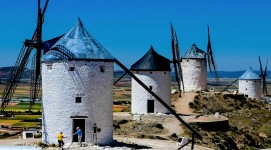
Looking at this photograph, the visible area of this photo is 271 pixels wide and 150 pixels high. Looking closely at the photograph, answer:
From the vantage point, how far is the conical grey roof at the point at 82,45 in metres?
27.1

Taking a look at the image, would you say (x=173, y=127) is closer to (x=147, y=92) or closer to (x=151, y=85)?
(x=147, y=92)

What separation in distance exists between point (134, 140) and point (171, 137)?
428cm

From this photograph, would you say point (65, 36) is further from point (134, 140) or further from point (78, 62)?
point (134, 140)

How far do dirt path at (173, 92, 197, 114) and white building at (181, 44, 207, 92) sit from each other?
2.64 meters

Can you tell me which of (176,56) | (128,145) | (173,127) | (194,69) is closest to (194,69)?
(194,69)

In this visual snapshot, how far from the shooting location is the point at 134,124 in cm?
3844

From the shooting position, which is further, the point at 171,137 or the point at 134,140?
the point at 171,137

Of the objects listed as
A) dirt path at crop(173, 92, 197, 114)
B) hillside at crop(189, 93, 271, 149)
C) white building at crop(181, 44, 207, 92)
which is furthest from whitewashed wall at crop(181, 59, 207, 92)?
hillside at crop(189, 93, 271, 149)

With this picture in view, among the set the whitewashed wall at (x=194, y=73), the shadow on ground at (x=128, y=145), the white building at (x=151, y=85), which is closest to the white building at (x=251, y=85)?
the whitewashed wall at (x=194, y=73)

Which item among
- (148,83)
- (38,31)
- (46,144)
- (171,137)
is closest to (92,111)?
(46,144)

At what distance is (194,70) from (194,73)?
0.34 metres

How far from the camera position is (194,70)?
58125 millimetres

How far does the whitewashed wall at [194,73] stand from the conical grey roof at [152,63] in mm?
12632

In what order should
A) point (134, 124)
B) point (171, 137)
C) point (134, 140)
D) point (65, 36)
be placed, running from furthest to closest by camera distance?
1. point (134, 124)
2. point (171, 137)
3. point (134, 140)
4. point (65, 36)
